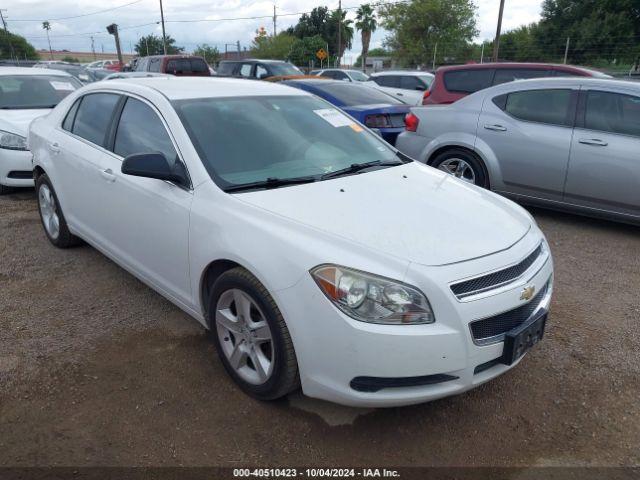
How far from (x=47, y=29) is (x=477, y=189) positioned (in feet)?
366

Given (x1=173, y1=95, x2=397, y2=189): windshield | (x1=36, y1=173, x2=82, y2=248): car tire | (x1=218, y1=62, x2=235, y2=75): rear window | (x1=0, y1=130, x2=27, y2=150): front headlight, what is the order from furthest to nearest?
(x1=218, y1=62, x2=235, y2=75): rear window < (x1=0, y1=130, x2=27, y2=150): front headlight < (x1=36, y1=173, x2=82, y2=248): car tire < (x1=173, y1=95, x2=397, y2=189): windshield

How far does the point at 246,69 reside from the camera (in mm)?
15305

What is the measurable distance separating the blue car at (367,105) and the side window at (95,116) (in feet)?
14.1

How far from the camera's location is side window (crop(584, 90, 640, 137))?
16.8 feet

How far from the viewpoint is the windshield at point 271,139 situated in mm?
3049

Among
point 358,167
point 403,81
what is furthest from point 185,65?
point 358,167

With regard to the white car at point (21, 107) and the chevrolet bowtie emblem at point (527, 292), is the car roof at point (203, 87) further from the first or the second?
the white car at point (21, 107)

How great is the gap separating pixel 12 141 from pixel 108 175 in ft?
12.0

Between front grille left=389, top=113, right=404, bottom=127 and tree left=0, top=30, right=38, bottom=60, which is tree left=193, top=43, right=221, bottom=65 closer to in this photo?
tree left=0, top=30, right=38, bottom=60

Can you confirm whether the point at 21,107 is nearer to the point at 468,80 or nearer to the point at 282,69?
the point at 468,80

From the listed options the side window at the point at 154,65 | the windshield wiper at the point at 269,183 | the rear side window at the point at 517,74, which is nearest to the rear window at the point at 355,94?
the rear side window at the point at 517,74

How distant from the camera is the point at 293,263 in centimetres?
236

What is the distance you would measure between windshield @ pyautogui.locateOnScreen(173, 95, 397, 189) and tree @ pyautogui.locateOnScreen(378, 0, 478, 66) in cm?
4167

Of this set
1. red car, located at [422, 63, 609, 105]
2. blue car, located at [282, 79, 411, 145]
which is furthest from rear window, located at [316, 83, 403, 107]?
red car, located at [422, 63, 609, 105]
